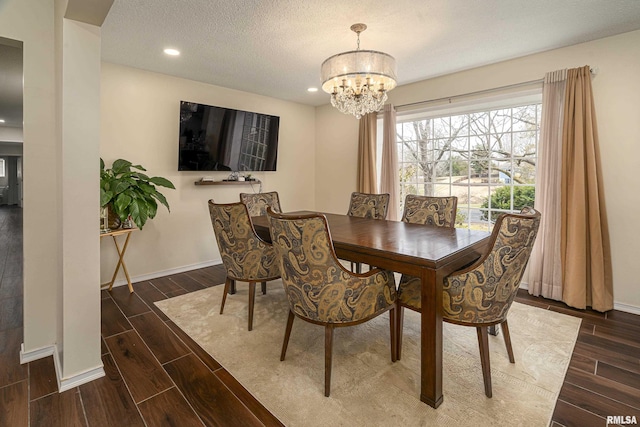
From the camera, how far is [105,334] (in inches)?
94.8

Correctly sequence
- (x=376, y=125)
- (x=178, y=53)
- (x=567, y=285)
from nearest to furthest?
1. (x=567, y=285)
2. (x=178, y=53)
3. (x=376, y=125)

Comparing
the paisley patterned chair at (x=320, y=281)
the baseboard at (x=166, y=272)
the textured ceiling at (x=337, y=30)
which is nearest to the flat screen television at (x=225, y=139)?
the textured ceiling at (x=337, y=30)

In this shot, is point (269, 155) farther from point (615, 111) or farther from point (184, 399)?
point (615, 111)

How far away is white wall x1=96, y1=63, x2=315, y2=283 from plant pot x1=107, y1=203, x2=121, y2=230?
452 millimetres

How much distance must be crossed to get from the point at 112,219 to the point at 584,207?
446 centimetres

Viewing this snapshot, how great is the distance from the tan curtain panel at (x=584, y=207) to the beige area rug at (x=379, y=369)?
453 mm

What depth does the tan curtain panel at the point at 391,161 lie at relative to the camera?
168 inches

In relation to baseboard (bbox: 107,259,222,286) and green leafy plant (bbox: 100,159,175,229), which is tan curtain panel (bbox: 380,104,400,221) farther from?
green leafy plant (bbox: 100,159,175,229)

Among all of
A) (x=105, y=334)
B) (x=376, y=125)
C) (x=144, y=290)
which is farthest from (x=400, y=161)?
(x=105, y=334)

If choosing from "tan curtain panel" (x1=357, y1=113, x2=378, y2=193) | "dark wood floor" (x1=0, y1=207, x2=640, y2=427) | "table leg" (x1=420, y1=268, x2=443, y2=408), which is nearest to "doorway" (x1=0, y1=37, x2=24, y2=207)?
"dark wood floor" (x1=0, y1=207, x2=640, y2=427)

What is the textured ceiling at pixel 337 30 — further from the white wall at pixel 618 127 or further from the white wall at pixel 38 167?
the white wall at pixel 38 167

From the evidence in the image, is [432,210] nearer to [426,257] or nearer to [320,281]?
[426,257]

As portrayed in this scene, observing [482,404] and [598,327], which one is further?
[598,327]

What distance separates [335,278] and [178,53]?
284cm
